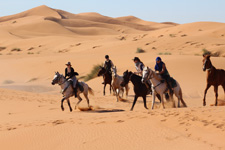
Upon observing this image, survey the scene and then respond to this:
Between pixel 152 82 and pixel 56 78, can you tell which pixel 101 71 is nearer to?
pixel 56 78

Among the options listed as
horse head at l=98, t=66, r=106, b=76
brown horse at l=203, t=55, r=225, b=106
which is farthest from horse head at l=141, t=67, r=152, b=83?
horse head at l=98, t=66, r=106, b=76

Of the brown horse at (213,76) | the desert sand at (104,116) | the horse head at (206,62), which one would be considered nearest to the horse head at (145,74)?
the desert sand at (104,116)

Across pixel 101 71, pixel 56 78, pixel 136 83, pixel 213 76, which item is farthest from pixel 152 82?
pixel 101 71

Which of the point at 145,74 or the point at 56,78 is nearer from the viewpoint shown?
the point at 145,74

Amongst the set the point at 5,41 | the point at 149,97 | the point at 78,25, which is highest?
the point at 78,25

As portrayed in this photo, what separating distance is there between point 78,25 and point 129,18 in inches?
2777

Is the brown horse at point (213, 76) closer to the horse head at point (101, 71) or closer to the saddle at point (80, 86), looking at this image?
the saddle at point (80, 86)

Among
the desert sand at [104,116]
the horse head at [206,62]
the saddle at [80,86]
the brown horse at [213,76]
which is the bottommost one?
the desert sand at [104,116]

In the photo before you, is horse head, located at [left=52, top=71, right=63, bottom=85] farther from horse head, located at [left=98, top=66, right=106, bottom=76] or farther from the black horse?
horse head, located at [left=98, top=66, right=106, bottom=76]

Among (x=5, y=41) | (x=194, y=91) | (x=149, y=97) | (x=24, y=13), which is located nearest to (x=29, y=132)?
(x=149, y=97)

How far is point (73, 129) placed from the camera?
9.98 metres

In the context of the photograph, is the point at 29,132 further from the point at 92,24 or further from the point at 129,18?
the point at 129,18

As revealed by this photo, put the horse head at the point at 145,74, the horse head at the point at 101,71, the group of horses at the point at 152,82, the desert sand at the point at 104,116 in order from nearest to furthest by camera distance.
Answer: the desert sand at the point at 104,116, the horse head at the point at 145,74, the group of horses at the point at 152,82, the horse head at the point at 101,71

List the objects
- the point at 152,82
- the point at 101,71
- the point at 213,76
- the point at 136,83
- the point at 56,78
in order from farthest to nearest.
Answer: the point at 101,71
the point at 213,76
the point at 56,78
the point at 136,83
the point at 152,82
